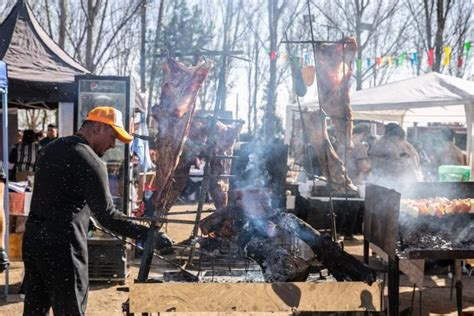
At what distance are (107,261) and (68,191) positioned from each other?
351cm

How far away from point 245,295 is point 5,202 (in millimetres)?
3713

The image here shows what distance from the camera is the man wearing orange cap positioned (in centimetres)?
351

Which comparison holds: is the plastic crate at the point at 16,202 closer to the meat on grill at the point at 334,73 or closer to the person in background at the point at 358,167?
the meat on grill at the point at 334,73

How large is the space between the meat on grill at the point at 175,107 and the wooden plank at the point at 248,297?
2871 mm

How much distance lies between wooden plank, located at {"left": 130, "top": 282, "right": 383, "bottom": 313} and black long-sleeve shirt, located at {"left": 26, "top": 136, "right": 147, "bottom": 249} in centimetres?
63

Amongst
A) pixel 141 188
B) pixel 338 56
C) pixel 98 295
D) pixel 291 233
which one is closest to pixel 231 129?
pixel 338 56

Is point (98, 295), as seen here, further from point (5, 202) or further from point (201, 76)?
point (201, 76)

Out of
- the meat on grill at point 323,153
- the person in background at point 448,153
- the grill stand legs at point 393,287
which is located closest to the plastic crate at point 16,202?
the meat on grill at point 323,153

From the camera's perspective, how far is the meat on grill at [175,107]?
641 centimetres

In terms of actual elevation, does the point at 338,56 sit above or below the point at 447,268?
above

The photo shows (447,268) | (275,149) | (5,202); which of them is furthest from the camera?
(447,268)

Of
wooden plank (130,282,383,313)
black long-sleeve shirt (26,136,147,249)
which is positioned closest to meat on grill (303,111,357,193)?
wooden plank (130,282,383,313)

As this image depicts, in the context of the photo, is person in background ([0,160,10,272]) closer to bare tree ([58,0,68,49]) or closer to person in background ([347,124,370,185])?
person in background ([347,124,370,185])

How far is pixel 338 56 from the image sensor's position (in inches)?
289
